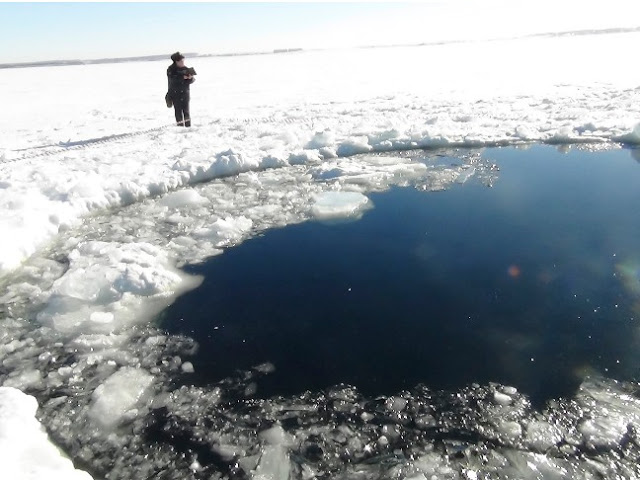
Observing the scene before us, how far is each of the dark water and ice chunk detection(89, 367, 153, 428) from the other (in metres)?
0.43

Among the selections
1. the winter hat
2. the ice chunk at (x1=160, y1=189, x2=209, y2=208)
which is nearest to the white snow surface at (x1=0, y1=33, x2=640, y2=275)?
the ice chunk at (x1=160, y1=189, x2=209, y2=208)

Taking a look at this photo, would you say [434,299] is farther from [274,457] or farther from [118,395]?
[118,395]

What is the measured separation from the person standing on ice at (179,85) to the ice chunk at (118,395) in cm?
831

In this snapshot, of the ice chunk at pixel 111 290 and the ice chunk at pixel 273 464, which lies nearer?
the ice chunk at pixel 273 464

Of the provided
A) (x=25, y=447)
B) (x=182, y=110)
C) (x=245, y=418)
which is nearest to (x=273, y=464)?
(x=245, y=418)

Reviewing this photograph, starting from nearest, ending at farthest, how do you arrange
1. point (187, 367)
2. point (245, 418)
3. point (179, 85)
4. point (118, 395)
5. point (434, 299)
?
point (245, 418)
point (118, 395)
point (187, 367)
point (434, 299)
point (179, 85)

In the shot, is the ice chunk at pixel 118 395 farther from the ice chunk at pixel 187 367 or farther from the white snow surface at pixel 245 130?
the white snow surface at pixel 245 130

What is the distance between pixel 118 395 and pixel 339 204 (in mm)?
3906

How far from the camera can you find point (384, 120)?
11.8m

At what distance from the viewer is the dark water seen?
3436mm

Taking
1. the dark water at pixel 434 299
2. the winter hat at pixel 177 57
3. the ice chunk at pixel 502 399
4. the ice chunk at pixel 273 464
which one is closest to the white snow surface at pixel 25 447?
the ice chunk at pixel 273 464

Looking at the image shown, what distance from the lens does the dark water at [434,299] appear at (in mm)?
3436

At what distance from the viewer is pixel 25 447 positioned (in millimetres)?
2701

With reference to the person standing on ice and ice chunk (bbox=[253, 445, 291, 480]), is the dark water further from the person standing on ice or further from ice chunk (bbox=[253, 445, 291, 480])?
the person standing on ice
